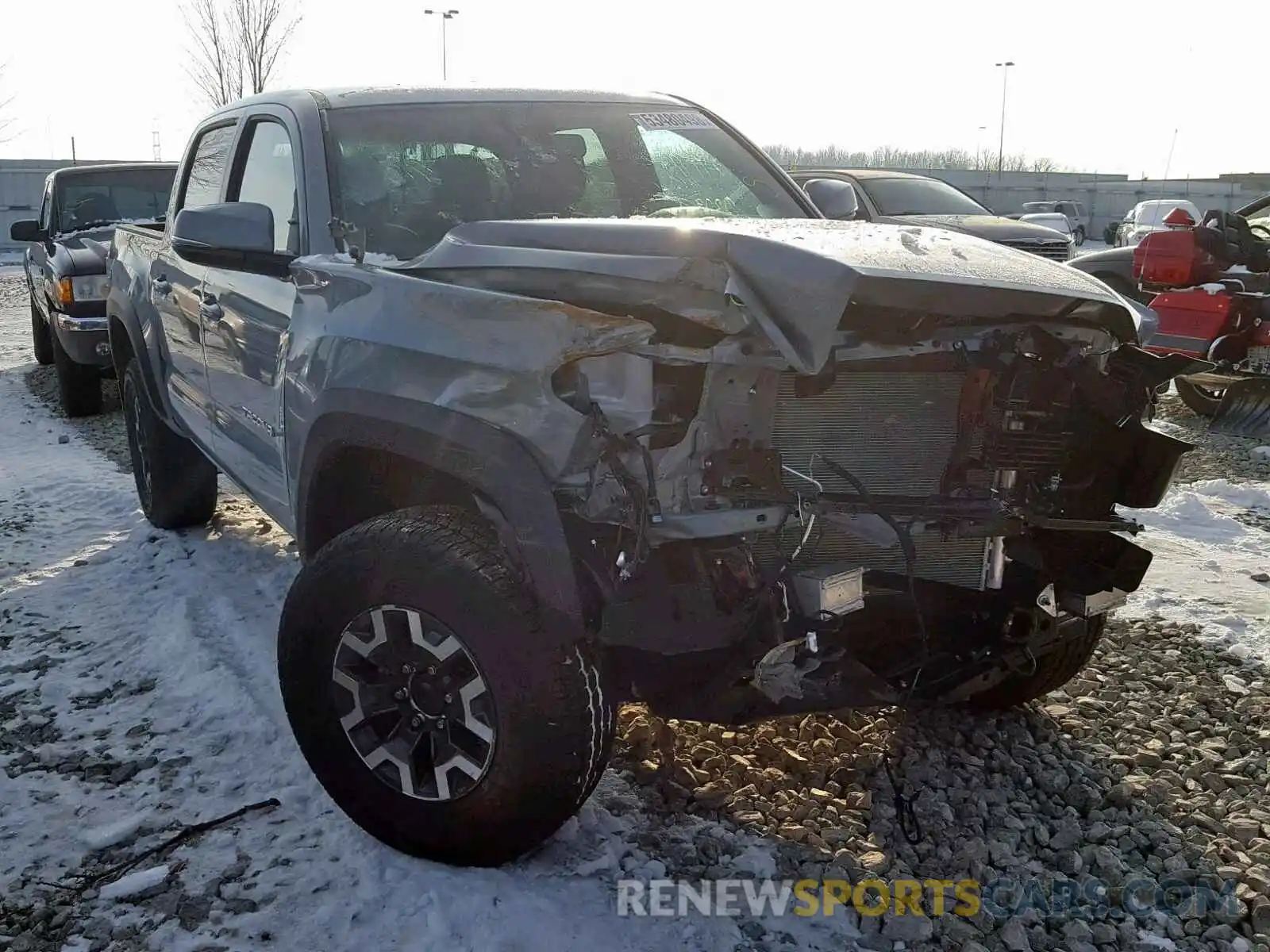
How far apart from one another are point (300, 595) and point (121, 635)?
1.94 m

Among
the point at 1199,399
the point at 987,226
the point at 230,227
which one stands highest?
the point at 230,227

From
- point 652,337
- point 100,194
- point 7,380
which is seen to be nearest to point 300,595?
point 652,337

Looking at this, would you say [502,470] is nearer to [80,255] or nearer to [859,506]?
[859,506]

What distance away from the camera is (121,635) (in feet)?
14.3

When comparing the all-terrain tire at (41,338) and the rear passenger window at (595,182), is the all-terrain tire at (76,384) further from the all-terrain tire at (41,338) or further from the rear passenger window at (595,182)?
the rear passenger window at (595,182)

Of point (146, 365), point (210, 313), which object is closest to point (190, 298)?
point (210, 313)

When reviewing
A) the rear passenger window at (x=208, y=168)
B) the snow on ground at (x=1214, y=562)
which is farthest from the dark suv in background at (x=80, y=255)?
the snow on ground at (x=1214, y=562)

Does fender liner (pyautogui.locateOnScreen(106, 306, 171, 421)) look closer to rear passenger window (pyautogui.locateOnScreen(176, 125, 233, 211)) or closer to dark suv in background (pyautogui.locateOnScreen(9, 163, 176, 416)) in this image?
rear passenger window (pyautogui.locateOnScreen(176, 125, 233, 211))

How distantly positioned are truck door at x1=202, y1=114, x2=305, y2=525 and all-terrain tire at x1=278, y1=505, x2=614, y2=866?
84 cm

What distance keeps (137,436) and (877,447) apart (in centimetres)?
432

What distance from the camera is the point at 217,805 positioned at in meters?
3.11

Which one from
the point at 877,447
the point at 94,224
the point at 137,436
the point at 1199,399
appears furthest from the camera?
the point at 94,224

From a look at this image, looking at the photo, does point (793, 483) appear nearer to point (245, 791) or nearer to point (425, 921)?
point (425, 921)

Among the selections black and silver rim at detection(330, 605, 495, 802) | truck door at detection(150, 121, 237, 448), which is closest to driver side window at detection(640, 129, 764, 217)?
truck door at detection(150, 121, 237, 448)
